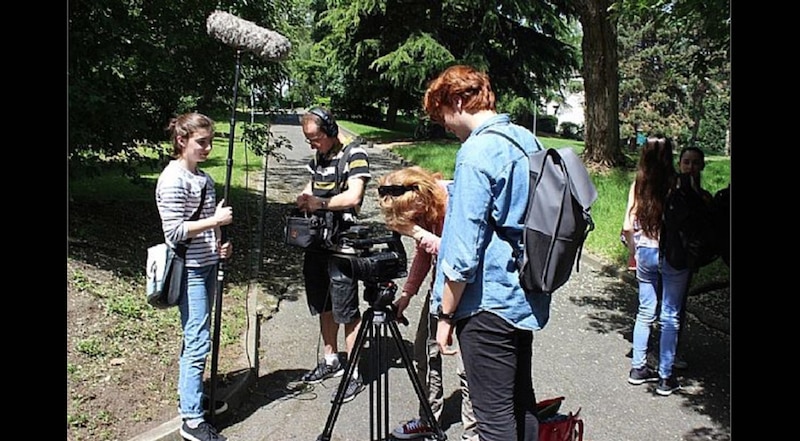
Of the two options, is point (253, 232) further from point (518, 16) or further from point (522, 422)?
point (518, 16)

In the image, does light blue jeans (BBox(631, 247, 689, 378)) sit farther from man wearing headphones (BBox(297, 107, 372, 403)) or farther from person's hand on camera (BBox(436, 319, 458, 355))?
person's hand on camera (BBox(436, 319, 458, 355))

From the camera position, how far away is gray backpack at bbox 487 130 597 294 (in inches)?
111

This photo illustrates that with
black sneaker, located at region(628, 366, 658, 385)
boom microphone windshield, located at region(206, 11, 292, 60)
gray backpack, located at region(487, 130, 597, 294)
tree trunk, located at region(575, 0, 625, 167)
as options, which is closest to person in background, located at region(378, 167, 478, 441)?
gray backpack, located at region(487, 130, 597, 294)

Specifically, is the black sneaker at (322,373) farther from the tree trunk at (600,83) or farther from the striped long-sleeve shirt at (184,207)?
the tree trunk at (600,83)

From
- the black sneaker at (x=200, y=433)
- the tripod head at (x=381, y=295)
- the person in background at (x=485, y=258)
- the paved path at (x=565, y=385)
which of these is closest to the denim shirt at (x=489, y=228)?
the person in background at (x=485, y=258)

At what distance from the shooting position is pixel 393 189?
3.80 m

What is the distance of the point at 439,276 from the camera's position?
3006mm

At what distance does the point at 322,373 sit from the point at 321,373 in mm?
10

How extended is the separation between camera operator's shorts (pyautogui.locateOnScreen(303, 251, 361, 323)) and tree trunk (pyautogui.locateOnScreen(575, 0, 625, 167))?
11.5 metres

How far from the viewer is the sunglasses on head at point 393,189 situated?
3.79 meters

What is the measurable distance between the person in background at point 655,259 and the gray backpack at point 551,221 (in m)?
2.23

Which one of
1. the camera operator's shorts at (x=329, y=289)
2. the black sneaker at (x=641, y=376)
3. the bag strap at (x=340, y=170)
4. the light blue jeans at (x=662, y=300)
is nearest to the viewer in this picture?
the camera operator's shorts at (x=329, y=289)
